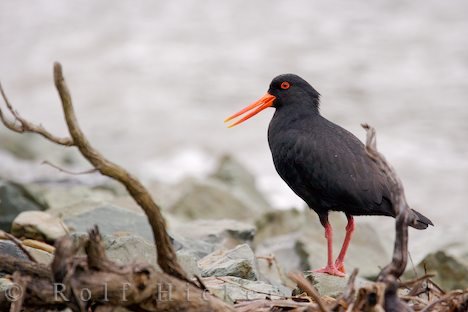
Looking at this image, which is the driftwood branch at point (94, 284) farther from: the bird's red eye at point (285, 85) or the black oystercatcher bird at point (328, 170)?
the bird's red eye at point (285, 85)

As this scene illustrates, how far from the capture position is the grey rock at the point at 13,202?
24.0 feet

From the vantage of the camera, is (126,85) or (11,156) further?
(126,85)

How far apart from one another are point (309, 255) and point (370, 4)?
1410 cm

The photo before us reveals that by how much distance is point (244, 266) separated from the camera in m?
4.74

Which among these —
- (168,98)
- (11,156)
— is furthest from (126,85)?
(11,156)

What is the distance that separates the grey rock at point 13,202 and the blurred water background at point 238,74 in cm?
440

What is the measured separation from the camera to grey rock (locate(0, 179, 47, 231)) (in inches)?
288

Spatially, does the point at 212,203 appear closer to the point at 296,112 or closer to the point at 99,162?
the point at 296,112

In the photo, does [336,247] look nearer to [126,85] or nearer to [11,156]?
[11,156]

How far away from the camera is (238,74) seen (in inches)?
662

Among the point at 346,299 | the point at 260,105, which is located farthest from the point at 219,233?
the point at 346,299

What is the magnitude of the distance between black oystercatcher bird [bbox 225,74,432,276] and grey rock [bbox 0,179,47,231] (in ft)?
8.34

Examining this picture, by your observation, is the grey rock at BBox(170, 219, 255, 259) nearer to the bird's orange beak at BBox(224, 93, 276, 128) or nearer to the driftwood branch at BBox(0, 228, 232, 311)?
the bird's orange beak at BBox(224, 93, 276, 128)

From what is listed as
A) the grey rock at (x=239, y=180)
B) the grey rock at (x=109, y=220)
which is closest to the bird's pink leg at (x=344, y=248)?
the grey rock at (x=109, y=220)
